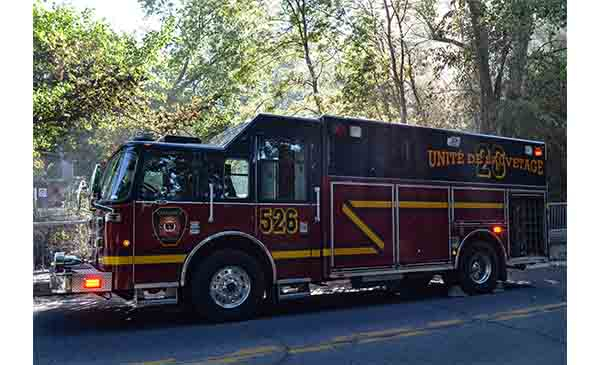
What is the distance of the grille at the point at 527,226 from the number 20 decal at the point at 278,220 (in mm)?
4419

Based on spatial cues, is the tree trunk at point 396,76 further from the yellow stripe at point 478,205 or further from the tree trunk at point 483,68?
the yellow stripe at point 478,205

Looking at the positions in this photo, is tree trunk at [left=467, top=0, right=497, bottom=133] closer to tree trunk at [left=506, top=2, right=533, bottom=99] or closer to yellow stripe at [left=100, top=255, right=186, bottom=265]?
tree trunk at [left=506, top=2, right=533, bottom=99]

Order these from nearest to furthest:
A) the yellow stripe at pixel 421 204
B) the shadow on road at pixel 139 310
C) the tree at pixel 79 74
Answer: the shadow on road at pixel 139 310, the tree at pixel 79 74, the yellow stripe at pixel 421 204

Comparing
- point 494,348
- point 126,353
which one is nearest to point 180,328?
point 126,353

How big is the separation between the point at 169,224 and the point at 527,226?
6.51 m

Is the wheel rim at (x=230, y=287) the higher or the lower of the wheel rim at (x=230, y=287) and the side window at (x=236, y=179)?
the lower

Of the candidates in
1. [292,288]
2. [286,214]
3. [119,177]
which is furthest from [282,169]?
[119,177]

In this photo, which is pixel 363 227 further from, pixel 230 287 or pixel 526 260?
pixel 526 260

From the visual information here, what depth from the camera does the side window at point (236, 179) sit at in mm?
6892

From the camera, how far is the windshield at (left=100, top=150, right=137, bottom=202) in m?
6.46

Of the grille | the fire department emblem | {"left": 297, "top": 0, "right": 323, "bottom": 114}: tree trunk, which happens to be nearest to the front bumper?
the fire department emblem

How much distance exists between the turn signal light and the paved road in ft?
1.73

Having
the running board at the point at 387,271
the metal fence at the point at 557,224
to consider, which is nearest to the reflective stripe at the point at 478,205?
the running board at the point at 387,271

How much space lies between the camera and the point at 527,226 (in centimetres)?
994
